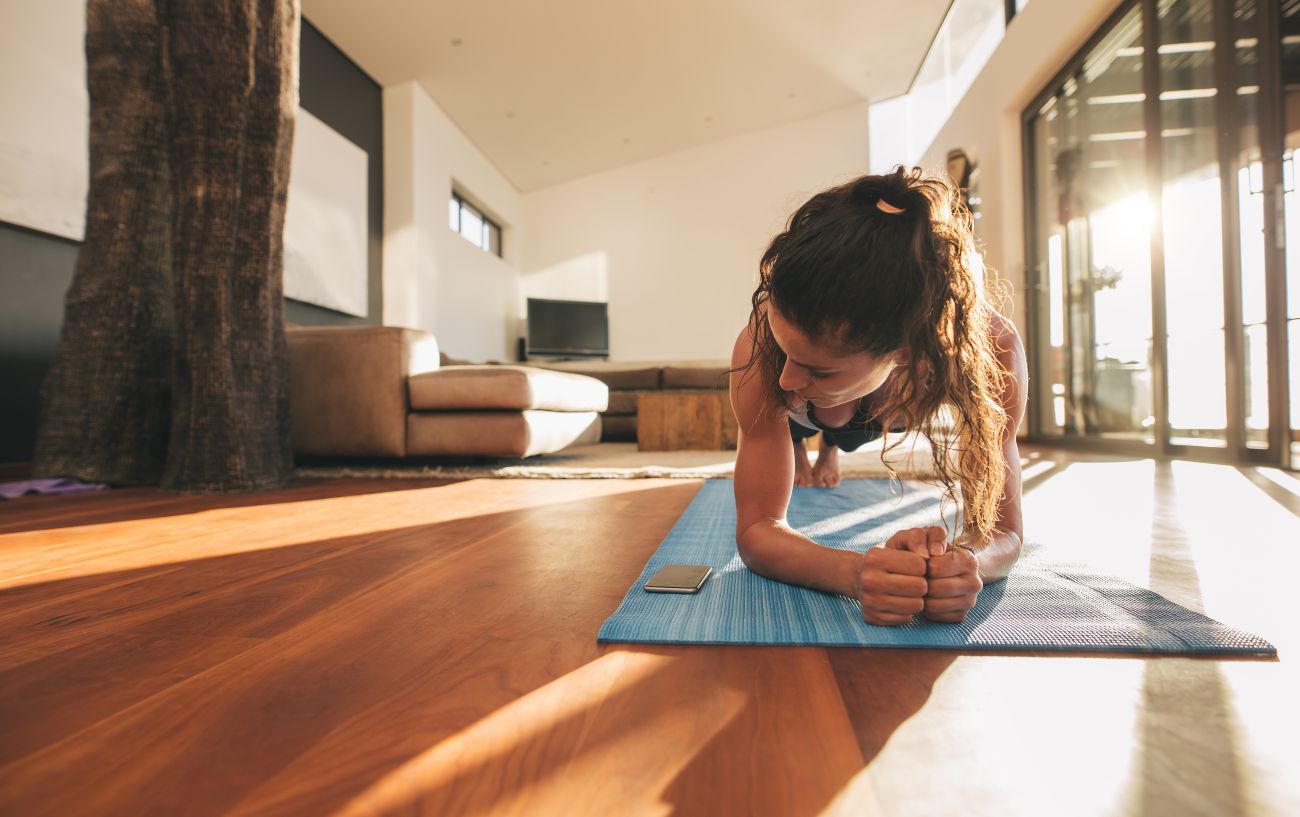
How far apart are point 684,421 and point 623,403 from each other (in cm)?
107

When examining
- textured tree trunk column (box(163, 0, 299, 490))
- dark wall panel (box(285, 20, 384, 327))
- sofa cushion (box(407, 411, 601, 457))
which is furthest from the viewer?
dark wall panel (box(285, 20, 384, 327))

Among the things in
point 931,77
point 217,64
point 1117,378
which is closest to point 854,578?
point 217,64

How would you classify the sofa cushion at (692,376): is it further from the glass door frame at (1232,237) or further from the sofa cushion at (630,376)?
the glass door frame at (1232,237)

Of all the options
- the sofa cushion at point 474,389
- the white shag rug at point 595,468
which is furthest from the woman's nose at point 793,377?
the sofa cushion at point 474,389

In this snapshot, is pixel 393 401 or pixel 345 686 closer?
pixel 345 686

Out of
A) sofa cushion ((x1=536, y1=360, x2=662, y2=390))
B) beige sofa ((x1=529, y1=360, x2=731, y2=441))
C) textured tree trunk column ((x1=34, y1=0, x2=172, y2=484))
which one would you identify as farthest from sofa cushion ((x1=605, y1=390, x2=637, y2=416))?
textured tree trunk column ((x1=34, y1=0, x2=172, y2=484))

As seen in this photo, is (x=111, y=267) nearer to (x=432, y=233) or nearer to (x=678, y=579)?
(x=678, y=579)

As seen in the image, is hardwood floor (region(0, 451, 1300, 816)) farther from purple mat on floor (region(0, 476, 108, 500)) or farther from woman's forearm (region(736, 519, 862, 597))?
purple mat on floor (region(0, 476, 108, 500))

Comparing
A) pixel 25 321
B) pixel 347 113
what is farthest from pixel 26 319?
pixel 347 113

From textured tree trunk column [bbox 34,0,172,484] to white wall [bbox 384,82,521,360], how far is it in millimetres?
2928

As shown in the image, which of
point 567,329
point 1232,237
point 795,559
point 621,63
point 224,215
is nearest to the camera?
point 795,559

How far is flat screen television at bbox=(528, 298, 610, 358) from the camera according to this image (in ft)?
23.7

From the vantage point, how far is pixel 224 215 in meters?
2.05

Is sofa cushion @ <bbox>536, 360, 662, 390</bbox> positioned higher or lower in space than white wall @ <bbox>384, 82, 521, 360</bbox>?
lower
